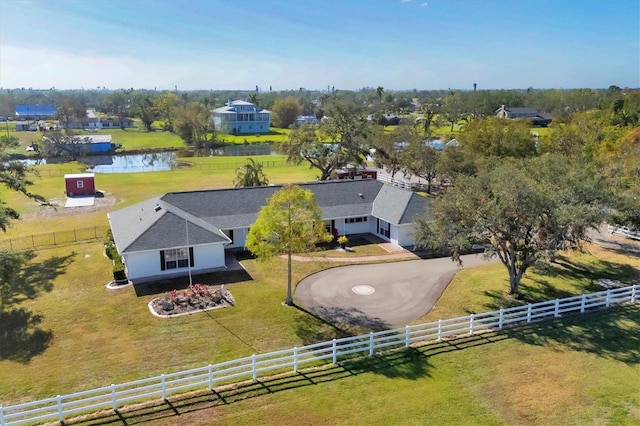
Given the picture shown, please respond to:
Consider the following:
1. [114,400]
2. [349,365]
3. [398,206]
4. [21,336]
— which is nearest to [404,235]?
[398,206]

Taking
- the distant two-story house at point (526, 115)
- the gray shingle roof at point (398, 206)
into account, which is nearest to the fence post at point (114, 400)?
the gray shingle roof at point (398, 206)

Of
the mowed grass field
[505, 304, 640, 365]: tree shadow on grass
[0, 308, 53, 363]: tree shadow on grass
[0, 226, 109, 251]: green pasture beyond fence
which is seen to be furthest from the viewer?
[0, 226, 109, 251]: green pasture beyond fence

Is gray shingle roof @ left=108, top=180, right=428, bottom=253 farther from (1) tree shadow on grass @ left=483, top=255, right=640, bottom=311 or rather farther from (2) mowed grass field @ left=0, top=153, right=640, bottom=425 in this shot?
(1) tree shadow on grass @ left=483, top=255, right=640, bottom=311

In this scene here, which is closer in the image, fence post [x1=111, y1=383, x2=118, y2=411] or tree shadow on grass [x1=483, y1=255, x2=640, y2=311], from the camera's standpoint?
fence post [x1=111, y1=383, x2=118, y2=411]

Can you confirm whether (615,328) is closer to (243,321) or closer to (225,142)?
(243,321)

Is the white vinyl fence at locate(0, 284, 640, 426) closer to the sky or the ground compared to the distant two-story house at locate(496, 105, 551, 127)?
closer to the ground

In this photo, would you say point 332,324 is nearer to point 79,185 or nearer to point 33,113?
point 79,185

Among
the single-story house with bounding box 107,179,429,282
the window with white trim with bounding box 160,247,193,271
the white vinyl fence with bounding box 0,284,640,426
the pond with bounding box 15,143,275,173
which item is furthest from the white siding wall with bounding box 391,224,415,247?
the pond with bounding box 15,143,275,173
